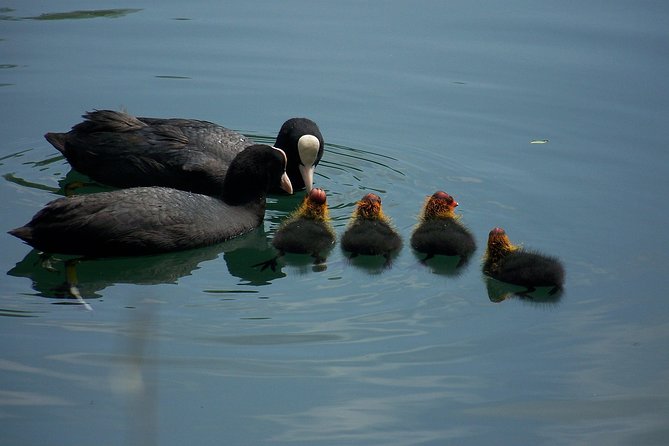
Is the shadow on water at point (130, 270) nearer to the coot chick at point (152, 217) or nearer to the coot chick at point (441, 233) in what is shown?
the coot chick at point (152, 217)

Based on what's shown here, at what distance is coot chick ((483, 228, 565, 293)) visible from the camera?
6.65 metres

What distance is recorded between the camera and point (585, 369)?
5840 millimetres

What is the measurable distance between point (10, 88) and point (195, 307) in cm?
472

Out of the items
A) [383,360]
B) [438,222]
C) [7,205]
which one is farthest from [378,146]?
[383,360]

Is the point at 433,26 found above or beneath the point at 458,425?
above

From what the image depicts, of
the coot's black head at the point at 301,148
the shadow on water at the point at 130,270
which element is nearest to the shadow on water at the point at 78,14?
the coot's black head at the point at 301,148

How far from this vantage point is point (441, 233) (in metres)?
7.07

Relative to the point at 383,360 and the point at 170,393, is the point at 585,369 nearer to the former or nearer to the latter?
the point at 383,360

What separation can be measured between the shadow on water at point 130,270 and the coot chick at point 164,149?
1021 millimetres

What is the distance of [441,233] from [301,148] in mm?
1776

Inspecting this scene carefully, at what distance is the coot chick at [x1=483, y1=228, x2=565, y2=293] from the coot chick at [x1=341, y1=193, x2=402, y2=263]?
616 millimetres

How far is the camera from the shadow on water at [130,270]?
21.4ft

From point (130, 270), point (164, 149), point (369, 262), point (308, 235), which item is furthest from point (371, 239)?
point (164, 149)

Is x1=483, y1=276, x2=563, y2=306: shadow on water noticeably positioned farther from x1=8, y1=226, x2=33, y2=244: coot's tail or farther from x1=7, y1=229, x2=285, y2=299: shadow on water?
x1=8, y1=226, x2=33, y2=244: coot's tail
